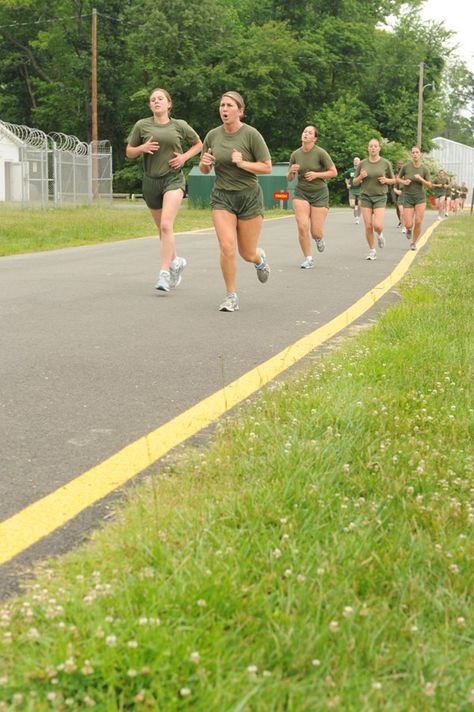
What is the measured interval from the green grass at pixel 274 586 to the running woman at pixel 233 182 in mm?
4797

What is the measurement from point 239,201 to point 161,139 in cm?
165

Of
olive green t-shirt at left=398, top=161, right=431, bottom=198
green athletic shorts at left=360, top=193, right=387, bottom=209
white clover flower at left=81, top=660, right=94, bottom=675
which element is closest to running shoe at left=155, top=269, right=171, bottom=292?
green athletic shorts at left=360, top=193, right=387, bottom=209

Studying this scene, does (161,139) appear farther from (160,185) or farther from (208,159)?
(208,159)

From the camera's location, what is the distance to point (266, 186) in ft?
149

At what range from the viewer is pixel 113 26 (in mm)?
72625

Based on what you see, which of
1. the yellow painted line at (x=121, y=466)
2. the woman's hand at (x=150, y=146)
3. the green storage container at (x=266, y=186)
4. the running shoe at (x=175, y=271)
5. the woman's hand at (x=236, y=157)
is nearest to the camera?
the yellow painted line at (x=121, y=466)

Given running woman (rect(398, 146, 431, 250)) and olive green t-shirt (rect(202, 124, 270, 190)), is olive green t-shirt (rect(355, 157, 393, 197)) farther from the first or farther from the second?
olive green t-shirt (rect(202, 124, 270, 190))

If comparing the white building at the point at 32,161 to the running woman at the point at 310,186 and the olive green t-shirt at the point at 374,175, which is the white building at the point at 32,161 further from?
the running woman at the point at 310,186

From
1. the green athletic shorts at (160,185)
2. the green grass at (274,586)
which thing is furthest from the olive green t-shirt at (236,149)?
the green grass at (274,586)

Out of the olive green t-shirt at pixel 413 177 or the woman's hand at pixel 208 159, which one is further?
the olive green t-shirt at pixel 413 177

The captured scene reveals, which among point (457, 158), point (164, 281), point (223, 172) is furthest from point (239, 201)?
point (457, 158)

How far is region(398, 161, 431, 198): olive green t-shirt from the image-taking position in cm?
1803

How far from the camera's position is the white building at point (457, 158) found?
83.8 m

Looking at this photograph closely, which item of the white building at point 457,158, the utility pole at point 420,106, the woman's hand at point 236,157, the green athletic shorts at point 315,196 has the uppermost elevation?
the utility pole at point 420,106
